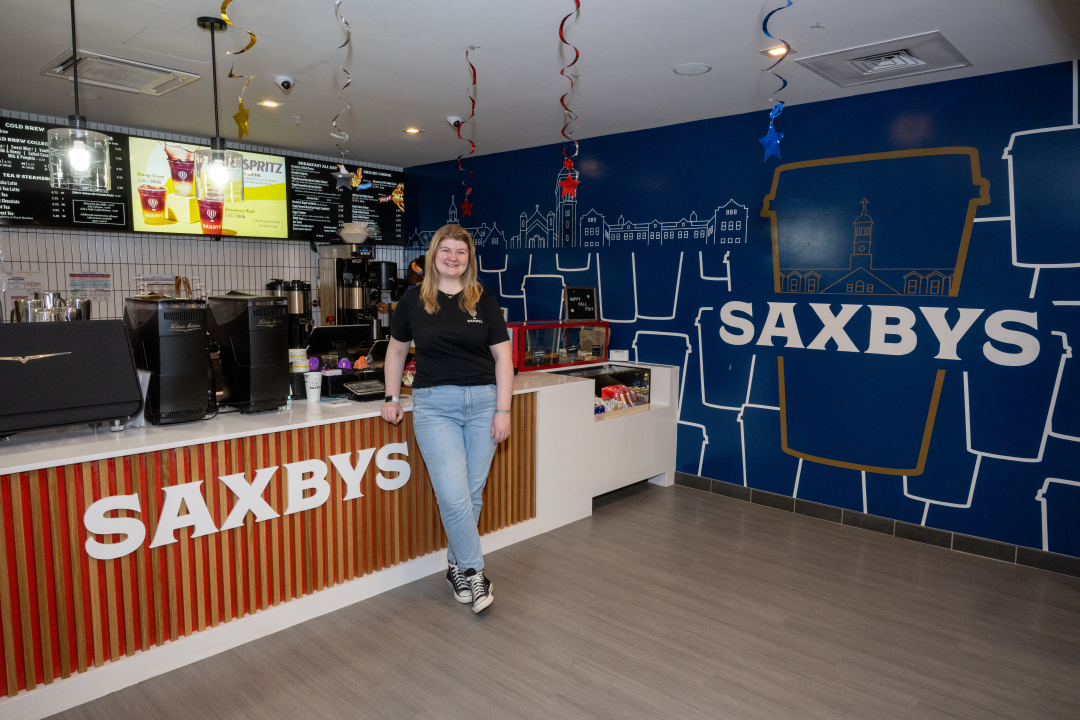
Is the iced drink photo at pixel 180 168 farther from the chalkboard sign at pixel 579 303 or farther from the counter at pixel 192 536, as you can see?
the counter at pixel 192 536

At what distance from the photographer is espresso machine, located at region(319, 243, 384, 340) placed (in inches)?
233

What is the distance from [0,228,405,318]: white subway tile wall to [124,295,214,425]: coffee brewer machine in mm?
2890

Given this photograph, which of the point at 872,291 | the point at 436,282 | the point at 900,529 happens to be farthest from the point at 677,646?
the point at 872,291

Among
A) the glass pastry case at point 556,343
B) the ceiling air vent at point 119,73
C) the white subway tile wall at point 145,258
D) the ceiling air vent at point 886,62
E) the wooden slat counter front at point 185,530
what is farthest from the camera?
the white subway tile wall at point 145,258

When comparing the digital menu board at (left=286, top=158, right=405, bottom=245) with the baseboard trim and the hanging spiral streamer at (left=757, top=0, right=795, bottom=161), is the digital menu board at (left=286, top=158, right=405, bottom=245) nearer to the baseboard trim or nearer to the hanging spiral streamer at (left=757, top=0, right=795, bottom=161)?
the hanging spiral streamer at (left=757, top=0, right=795, bottom=161)

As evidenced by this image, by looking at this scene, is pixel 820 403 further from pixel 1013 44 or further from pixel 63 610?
pixel 63 610

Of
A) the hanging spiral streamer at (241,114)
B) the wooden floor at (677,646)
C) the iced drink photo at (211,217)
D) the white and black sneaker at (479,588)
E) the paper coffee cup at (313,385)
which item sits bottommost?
the wooden floor at (677,646)

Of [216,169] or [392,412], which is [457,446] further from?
[216,169]

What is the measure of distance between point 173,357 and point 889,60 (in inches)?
137

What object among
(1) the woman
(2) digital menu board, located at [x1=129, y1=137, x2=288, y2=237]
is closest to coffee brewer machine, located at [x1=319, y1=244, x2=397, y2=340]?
(2) digital menu board, located at [x1=129, y1=137, x2=288, y2=237]

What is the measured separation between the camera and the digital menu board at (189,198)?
505 cm

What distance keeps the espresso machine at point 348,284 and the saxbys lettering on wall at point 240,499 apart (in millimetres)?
2978

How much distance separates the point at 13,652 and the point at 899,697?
9.49 ft

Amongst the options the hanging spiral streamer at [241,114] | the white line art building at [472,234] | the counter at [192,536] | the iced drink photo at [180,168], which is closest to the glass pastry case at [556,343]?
the counter at [192,536]
